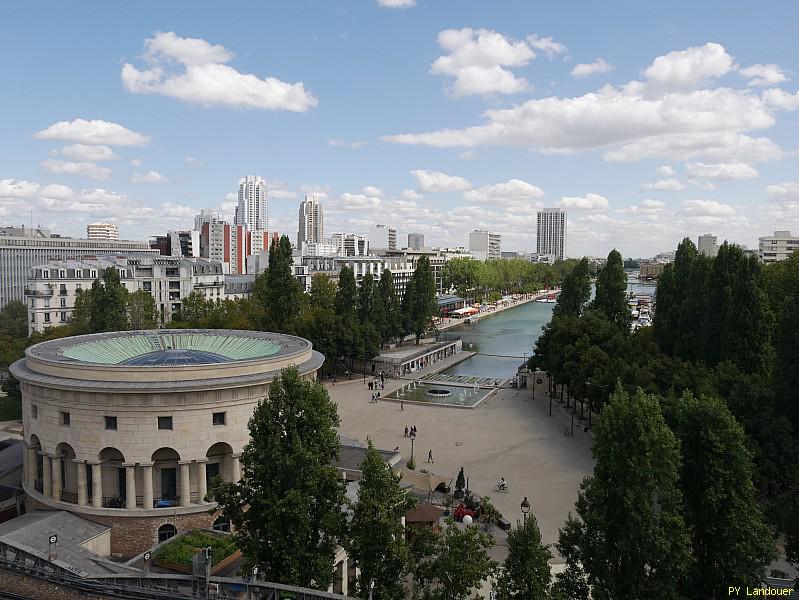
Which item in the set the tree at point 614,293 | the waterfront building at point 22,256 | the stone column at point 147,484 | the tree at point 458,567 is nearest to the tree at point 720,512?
the tree at point 458,567

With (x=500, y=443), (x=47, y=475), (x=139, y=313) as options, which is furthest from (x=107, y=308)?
(x=500, y=443)

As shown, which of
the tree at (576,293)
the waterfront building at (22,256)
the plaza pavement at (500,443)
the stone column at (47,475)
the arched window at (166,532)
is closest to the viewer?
the arched window at (166,532)

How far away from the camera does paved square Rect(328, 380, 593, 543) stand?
31.2 meters

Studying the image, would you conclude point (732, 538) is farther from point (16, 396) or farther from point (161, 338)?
point (16, 396)

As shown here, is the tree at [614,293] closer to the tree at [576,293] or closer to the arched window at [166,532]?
the tree at [576,293]

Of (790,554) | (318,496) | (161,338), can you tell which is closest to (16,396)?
(161,338)

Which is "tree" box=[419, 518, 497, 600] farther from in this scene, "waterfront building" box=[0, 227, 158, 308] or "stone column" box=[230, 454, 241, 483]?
"waterfront building" box=[0, 227, 158, 308]

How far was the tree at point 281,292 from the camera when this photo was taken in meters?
57.7

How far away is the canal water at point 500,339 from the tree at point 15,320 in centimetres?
5208

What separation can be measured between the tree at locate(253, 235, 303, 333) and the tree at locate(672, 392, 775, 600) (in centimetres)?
4489

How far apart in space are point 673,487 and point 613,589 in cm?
291

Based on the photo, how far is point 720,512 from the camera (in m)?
15.5

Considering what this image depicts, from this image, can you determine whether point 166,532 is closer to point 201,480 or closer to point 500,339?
point 201,480

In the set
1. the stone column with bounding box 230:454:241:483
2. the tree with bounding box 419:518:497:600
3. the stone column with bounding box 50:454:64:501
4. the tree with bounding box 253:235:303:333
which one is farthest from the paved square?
the stone column with bounding box 50:454:64:501
